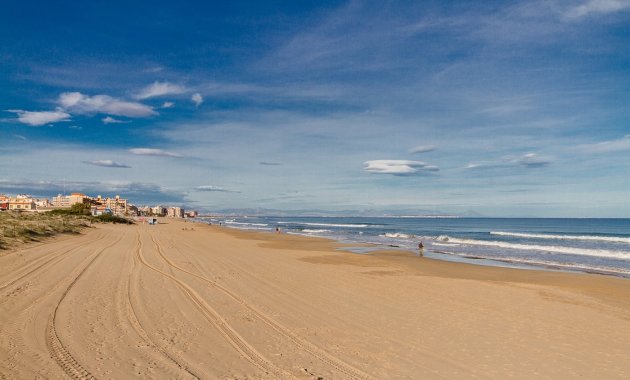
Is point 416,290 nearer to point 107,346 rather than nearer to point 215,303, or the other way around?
point 215,303

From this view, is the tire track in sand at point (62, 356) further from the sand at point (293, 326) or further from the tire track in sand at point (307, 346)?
the tire track in sand at point (307, 346)

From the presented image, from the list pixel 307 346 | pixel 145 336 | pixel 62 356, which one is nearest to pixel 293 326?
pixel 307 346

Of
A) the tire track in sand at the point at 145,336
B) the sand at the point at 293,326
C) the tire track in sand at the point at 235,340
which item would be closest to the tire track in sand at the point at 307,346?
the sand at the point at 293,326

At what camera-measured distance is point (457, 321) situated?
8.90m

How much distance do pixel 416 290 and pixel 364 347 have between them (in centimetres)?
641

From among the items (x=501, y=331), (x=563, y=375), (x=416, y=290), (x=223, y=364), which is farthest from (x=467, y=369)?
(x=416, y=290)

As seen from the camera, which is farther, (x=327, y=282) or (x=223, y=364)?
(x=327, y=282)

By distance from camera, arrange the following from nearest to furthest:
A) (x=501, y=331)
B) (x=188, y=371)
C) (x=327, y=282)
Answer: (x=188, y=371), (x=501, y=331), (x=327, y=282)

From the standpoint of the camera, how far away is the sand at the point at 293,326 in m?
5.82

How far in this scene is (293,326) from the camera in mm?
8047

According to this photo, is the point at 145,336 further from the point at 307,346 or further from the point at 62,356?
the point at 307,346

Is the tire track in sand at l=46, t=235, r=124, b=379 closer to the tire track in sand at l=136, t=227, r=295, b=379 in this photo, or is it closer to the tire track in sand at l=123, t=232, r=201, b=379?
the tire track in sand at l=123, t=232, r=201, b=379

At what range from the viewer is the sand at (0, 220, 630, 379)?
5.82 meters

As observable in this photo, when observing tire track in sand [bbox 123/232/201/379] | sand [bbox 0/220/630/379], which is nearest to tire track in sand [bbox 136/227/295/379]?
sand [bbox 0/220/630/379]
